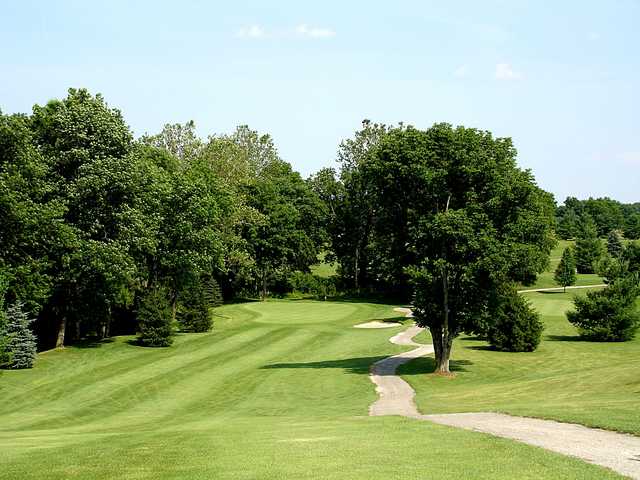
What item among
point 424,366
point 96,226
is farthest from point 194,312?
point 424,366

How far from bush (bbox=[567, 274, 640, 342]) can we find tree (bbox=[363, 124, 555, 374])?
17414mm

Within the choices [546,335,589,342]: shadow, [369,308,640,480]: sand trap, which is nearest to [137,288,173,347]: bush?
[369,308,640,480]: sand trap

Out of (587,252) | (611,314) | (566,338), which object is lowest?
(566,338)

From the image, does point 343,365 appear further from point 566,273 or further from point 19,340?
point 566,273

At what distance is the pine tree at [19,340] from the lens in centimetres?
4041

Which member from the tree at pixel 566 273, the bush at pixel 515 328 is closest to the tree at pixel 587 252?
the tree at pixel 566 273

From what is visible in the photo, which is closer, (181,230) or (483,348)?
(483,348)

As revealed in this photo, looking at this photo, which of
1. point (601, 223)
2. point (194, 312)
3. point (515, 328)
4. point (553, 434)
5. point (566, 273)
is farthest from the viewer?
point (601, 223)

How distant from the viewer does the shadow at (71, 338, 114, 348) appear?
1957 inches

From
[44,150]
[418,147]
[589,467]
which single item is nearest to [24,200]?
[44,150]

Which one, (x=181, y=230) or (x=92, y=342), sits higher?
(x=181, y=230)

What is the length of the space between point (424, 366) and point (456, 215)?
10237 millimetres

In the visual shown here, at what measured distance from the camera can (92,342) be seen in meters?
51.5

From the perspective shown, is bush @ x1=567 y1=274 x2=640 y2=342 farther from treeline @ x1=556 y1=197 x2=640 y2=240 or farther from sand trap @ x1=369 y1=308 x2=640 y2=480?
treeline @ x1=556 y1=197 x2=640 y2=240
